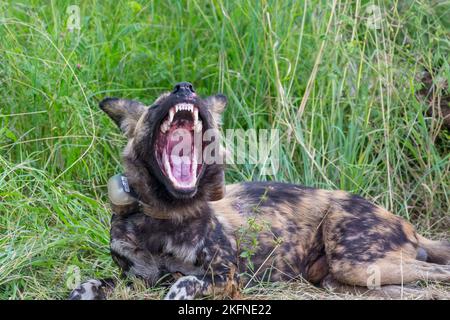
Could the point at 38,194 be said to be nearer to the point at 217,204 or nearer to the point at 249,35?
the point at 217,204

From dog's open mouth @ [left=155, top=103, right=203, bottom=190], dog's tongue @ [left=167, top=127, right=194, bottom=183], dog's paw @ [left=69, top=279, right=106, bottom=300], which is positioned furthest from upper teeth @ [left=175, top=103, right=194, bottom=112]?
dog's paw @ [left=69, top=279, right=106, bottom=300]

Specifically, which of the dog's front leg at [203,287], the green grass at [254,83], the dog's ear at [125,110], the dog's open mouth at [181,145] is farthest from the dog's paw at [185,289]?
the green grass at [254,83]

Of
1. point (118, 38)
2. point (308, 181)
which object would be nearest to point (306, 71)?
point (308, 181)

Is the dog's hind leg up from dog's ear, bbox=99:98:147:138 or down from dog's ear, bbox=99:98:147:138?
down

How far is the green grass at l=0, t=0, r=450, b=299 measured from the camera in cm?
601

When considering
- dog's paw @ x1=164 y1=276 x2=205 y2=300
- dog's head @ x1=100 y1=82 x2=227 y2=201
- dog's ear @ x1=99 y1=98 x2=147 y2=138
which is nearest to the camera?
dog's paw @ x1=164 y1=276 x2=205 y2=300

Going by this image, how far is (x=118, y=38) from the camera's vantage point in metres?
6.52

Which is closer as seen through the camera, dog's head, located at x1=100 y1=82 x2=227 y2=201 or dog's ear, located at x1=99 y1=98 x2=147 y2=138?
dog's head, located at x1=100 y1=82 x2=227 y2=201

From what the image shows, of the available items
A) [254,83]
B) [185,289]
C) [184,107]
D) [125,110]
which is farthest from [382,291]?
[254,83]

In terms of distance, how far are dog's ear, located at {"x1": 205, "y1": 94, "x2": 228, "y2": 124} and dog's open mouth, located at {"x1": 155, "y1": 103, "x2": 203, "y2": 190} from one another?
284 millimetres

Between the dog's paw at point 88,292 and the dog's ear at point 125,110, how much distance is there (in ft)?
2.86

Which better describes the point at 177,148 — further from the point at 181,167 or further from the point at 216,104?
the point at 216,104

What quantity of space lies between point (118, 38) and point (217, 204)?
6.19 ft

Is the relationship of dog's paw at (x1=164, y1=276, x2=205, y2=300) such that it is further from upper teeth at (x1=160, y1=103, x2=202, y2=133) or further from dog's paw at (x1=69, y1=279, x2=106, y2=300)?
upper teeth at (x1=160, y1=103, x2=202, y2=133)
